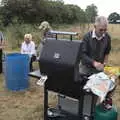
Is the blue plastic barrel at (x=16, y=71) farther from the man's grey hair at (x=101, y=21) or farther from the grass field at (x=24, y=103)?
the man's grey hair at (x=101, y=21)

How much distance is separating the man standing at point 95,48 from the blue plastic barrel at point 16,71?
7.57 ft

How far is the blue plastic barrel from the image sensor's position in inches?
257

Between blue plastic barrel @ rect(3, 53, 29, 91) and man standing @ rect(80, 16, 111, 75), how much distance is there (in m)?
2.31

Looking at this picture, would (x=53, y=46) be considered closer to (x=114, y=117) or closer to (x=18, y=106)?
(x=114, y=117)

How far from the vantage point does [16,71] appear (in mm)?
6676

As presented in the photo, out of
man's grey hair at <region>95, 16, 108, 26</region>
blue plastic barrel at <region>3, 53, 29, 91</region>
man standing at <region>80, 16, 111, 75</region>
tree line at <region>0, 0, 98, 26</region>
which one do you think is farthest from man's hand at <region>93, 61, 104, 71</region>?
tree line at <region>0, 0, 98, 26</region>

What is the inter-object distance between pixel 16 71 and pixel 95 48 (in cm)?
257

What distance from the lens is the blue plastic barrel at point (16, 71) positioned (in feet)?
21.4

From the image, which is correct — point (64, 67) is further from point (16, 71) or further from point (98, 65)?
point (16, 71)

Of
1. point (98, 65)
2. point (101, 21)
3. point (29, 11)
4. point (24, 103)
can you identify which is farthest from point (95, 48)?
point (29, 11)

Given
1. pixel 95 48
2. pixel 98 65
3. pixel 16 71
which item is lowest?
pixel 16 71

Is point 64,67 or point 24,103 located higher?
point 64,67

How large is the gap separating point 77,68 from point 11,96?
3.00 meters

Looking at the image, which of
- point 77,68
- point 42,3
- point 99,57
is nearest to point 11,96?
point 99,57
